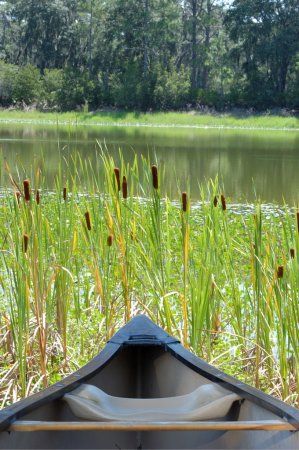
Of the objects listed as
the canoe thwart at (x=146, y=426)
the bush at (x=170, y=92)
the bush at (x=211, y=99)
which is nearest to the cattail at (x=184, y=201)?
the canoe thwart at (x=146, y=426)

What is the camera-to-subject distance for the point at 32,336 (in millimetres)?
3121

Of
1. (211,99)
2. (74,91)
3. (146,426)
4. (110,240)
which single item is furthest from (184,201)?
(74,91)

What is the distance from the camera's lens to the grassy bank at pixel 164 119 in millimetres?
33812

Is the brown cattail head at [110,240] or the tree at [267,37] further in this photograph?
the tree at [267,37]

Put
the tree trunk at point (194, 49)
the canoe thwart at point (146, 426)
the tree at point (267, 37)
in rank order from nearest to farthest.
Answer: the canoe thwart at point (146, 426) → the tree at point (267, 37) → the tree trunk at point (194, 49)

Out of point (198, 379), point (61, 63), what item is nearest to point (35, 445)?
point (198, 379)

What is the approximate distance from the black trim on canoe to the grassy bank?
101 feet

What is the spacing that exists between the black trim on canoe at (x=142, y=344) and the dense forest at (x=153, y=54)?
34942 millimetres

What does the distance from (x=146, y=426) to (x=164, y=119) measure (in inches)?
1360

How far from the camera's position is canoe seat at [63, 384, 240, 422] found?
2.08m

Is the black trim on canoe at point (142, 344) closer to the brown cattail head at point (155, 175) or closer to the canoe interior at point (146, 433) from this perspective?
the canoe interior at point (146, 433)

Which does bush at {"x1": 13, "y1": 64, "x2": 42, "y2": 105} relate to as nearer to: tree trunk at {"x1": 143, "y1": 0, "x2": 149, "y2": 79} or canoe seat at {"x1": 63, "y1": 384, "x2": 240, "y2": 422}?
tree trunk at {"x1": 143, "y1": 0, "x2": 149, "y2": 79}

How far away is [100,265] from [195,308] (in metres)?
0.75

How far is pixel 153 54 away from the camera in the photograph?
139ft
